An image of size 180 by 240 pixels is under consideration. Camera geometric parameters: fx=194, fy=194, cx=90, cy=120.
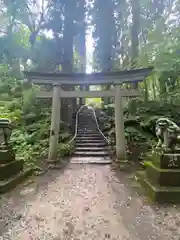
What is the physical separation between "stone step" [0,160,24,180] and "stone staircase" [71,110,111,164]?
2.44 metres

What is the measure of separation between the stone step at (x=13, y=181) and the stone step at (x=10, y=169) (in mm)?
94

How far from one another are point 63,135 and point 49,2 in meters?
8.54

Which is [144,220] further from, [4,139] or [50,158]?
[50,158]

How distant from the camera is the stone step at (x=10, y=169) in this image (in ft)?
13.1

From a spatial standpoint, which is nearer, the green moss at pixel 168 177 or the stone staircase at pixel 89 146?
the green moss at pixel 168 177

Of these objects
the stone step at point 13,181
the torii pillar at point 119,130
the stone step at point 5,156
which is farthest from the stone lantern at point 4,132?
the torii pillar at point 119,130

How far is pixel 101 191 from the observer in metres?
4.10

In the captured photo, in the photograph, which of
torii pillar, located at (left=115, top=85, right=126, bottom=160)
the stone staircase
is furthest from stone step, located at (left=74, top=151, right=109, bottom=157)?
torii pillar, located at (left=115, top=85, right=126, bottom=160)

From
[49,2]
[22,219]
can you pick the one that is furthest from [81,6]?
[22,219]

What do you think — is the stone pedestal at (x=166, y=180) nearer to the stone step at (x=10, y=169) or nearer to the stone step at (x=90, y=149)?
the stone step at (x=10, y=169)

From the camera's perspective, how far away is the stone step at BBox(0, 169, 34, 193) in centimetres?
377

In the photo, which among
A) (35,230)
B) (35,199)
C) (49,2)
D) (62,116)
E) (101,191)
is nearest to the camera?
(35,230)

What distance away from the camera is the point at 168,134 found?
365 cm

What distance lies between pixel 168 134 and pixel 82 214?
2.09 meters
